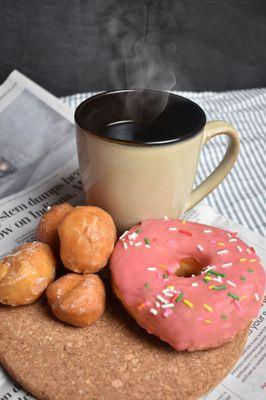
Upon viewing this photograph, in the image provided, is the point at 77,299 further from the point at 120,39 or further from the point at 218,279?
the point at 120,39

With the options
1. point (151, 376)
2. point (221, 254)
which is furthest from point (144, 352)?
point (221, 254)

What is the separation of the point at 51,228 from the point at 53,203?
0.69 ft

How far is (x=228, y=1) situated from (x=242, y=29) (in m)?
0.10

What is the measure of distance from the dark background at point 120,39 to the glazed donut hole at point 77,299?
828 mm

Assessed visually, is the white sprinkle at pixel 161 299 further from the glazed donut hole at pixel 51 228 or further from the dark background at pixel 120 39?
the dark background at pixel 120 39

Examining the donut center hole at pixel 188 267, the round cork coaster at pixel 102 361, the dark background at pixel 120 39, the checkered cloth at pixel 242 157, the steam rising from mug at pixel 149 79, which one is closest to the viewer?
the round cork coaster at pixel 102 361

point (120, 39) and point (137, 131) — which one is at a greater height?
point (137, 131)

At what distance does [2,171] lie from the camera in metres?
0.99

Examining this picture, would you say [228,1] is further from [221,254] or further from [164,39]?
[221,254]

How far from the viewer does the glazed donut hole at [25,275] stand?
0.64 m

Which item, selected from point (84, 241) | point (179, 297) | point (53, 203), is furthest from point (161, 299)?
point (53, 203)

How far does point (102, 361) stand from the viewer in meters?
0.60

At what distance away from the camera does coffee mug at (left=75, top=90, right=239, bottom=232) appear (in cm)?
69

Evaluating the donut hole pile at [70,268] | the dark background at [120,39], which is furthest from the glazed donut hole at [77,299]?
the dark background at [120,39]
